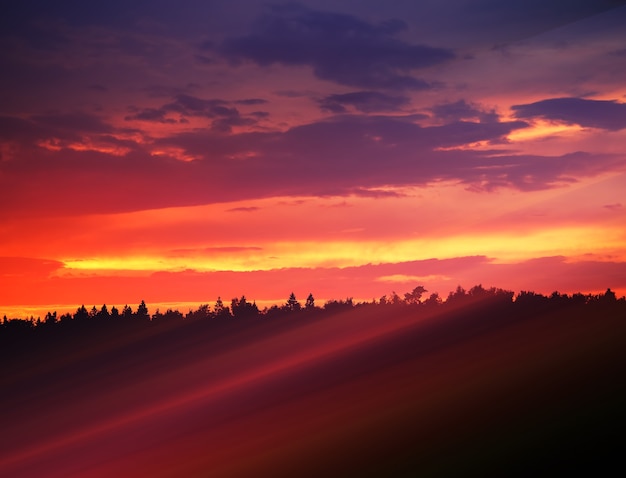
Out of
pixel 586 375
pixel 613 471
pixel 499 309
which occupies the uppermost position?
pixel 499 309

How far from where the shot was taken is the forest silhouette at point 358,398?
93375mm

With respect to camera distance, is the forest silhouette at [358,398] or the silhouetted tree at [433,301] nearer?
the forest silhouette at [358,398]

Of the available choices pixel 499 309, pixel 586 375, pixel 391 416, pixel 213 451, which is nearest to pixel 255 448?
pixel 213 451

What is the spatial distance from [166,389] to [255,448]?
60244mm

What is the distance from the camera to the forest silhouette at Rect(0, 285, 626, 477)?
93.4 meters

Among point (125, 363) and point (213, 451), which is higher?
point (125, 363)

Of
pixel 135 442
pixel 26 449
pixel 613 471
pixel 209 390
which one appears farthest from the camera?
pixel 209 390

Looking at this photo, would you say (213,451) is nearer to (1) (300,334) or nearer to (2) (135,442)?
(2) (135,442)

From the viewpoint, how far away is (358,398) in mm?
130000

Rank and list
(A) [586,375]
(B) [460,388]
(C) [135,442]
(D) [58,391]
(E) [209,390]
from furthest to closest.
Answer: (D) [58,391] < (E) [209,390] < (C) [135,442] < (B) [460,388] < (A) [586,375]

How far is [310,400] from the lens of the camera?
135 metres

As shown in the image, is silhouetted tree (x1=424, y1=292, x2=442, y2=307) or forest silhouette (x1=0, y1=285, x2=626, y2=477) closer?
forest silhouette (x1=0, y1=285, x2=626, y2=477)

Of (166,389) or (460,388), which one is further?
(166,389)

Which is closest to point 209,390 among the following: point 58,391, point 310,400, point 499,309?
point 310,400
